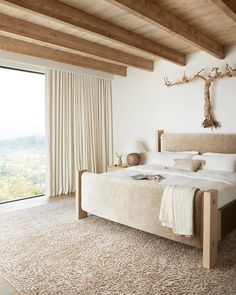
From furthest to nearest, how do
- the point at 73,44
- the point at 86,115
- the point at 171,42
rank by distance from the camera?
1. the point at 86,115
2. the point at 171,42
3. the point at 73,44

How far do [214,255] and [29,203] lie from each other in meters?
3.23

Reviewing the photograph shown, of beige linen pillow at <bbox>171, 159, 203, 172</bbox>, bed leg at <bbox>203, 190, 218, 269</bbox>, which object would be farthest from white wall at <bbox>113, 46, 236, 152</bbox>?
bed leg at <bbox>203, 190, 218, 269</bbox>

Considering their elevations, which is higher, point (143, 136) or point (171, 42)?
point (171, 42)

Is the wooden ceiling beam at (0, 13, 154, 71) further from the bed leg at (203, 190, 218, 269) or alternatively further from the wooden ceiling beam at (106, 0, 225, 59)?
the bed leg at (203, 190, 218, 269)

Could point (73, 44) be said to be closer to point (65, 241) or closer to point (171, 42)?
point (171, 42)

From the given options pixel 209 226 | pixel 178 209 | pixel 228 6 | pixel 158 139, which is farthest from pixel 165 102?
pixel 209 226

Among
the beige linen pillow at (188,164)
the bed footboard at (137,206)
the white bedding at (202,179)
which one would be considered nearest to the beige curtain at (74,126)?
the bed footboard at (137,206)

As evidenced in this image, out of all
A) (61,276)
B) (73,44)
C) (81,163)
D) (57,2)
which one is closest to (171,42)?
(73,44)

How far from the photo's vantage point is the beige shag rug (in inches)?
83.7

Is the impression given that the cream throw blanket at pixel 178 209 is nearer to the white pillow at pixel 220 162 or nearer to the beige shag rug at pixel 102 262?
the beige shag rug at pixel 102 262

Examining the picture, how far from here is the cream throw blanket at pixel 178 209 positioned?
2.53 metres

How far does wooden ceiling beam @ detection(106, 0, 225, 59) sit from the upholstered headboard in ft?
4.42

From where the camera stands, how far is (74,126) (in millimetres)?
5320

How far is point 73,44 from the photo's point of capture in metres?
3.92
